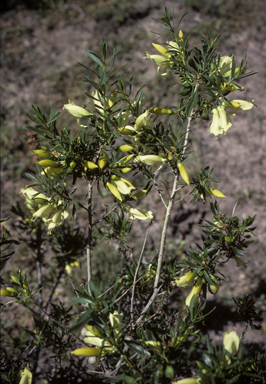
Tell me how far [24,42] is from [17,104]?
1.45 m

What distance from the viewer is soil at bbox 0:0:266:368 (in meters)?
2.88

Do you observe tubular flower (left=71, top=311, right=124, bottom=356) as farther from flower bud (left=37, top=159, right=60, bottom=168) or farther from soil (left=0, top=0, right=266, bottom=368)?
soil (left=0, top=0, right=266, bottom=368)

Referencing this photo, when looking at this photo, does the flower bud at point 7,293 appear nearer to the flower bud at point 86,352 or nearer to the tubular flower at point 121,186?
the flower bud at point 86,352

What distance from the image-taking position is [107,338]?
3.15 feet

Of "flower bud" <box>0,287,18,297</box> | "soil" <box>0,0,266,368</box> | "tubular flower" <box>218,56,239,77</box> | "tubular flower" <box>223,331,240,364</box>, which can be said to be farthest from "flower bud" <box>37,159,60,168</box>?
"soil" <box>0,0,266,368</box>

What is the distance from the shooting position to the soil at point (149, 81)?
2.88 metres

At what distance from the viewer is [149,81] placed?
A: 13.0 feet

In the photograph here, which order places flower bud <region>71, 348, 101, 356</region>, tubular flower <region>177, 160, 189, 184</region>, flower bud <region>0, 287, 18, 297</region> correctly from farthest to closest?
flower bud <region>0, 287, 18, 297</region> → tubular flower <region>177, 160, 189, 184</region> → flower bud <region>71, 348, 101, 356</region>

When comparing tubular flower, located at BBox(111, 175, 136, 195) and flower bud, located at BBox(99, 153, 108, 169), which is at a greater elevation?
flower bud, located at BBox(99, 153, 108, 169)

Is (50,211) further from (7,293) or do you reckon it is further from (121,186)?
(7,293)

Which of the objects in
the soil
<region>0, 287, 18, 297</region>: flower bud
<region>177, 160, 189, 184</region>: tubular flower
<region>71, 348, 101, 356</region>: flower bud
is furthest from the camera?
the soil

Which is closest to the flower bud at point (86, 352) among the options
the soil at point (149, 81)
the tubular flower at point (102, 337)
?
the tubular flower at point (102, 337)

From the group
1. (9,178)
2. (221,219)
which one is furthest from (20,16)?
(221,219)

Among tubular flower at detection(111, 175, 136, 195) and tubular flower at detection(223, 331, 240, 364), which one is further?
tubular flower at detection(111, 175, 136, 195)
